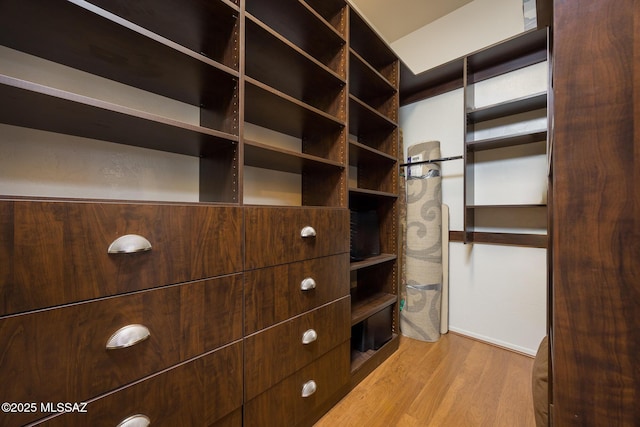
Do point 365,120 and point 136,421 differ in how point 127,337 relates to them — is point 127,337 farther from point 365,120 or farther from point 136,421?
point 365,120

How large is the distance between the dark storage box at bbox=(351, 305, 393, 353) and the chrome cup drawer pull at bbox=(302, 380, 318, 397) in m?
0.57

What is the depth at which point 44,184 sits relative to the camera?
83 centimetres

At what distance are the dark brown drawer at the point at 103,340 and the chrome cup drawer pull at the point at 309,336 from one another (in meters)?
0.37

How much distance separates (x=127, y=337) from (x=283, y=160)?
36.3 inches

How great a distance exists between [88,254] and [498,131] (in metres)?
2.41

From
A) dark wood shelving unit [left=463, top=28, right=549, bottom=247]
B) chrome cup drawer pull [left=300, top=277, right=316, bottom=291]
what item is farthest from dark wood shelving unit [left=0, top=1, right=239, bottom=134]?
dark wood shelving unit [left=463, top=28, right=549, bottom=247]

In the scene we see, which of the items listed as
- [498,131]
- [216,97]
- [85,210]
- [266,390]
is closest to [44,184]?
[85,210]

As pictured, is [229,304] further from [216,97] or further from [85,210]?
[216,97]

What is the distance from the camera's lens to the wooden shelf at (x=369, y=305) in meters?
1.49

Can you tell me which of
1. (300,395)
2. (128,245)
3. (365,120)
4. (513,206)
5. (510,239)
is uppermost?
(365,120)

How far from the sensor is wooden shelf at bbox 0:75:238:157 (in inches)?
24.1

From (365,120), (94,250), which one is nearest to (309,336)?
(94,250)

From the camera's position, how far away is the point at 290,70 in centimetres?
124

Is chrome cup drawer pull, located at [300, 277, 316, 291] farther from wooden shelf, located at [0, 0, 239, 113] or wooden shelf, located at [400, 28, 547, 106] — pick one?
wooden shelf, located at [400, 28, 547, 106]
